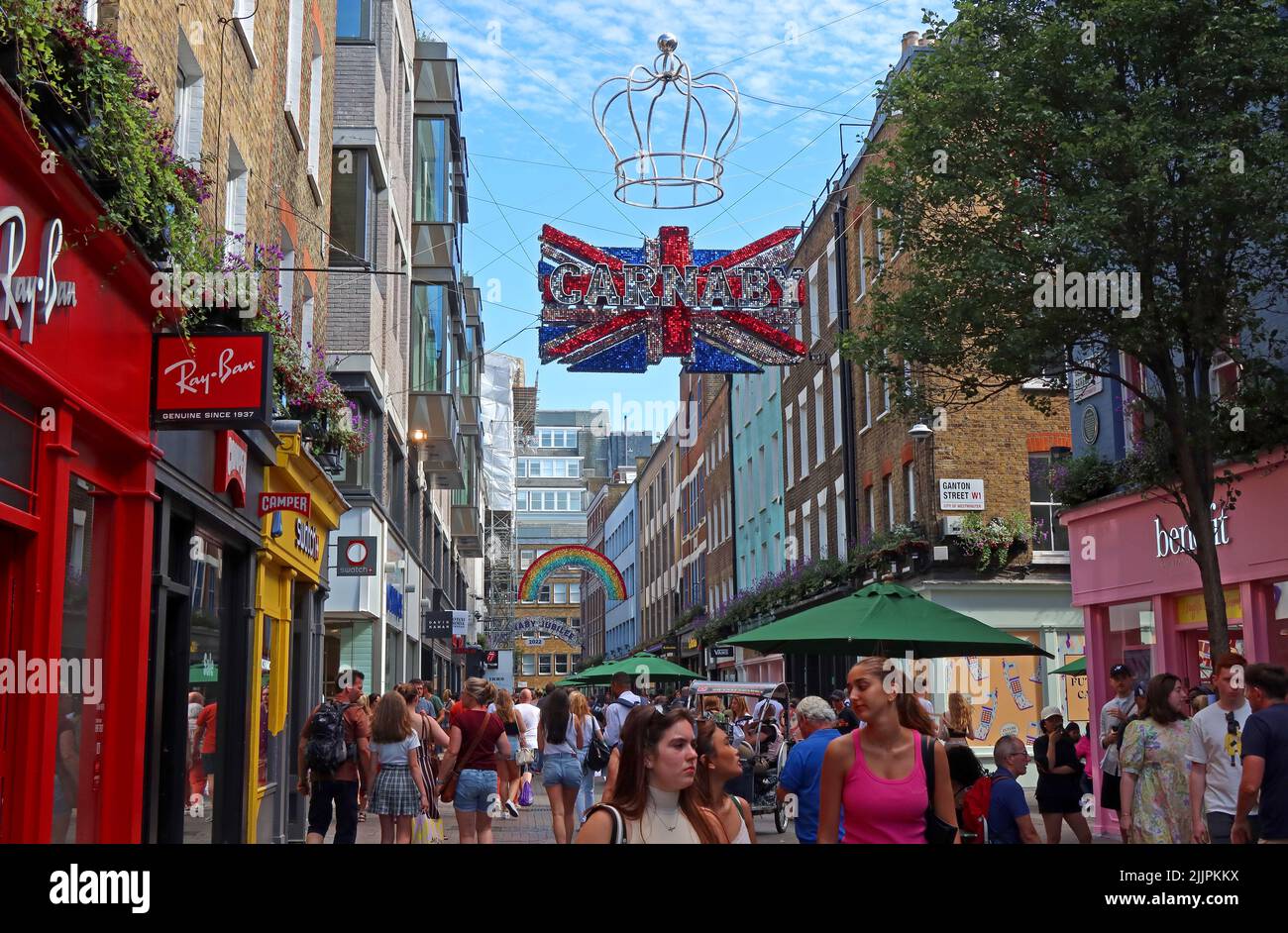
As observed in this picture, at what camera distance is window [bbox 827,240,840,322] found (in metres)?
33.1

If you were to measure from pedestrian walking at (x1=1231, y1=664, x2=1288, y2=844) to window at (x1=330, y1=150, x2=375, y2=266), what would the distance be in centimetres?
1721

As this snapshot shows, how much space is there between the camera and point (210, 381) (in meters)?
9.82

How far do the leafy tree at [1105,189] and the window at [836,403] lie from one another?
1884cm

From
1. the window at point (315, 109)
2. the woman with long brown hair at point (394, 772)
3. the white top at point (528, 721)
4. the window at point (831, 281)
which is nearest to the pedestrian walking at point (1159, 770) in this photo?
the woman with long brown hair at point (394, 772)

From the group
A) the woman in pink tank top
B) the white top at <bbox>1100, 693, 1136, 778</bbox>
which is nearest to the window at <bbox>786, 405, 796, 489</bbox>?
the white top at <bbox>1100, 693, 1136, 778</bbox>

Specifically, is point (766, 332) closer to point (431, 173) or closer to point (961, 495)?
point (961, 495)

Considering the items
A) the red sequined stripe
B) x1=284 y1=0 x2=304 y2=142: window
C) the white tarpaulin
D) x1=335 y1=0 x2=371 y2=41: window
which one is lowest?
the red sequined stripe

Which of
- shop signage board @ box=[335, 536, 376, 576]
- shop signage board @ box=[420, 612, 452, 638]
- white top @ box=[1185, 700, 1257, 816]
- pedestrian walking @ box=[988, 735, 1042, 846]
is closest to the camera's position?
pedestrian walking @ box=[988, 735, 1042, 846]

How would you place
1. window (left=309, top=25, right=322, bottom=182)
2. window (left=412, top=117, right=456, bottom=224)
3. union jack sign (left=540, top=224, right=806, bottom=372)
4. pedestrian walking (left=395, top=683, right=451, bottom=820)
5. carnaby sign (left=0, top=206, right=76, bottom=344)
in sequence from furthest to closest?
window (left=412, top=117, right=456, bottom=224), window (left=309, top=25, right=322, bottom=182), union jack sign (left=540, top=224, right=806, bottom=372), pedestrian walking (left=395, top=683, right=451, bottom=820), carnaby sign (left=0, top=206, right=76, bottom=344)

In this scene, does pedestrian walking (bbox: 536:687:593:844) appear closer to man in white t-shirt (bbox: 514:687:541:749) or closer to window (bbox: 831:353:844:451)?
man in white t-shirt (bbox: 514:687:541:749)

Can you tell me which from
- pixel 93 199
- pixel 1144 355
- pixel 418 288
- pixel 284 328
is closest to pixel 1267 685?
pixel 1144 355

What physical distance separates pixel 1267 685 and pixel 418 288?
25.7 meters

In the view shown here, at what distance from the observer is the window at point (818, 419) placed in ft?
116

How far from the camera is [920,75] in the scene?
13852mm
